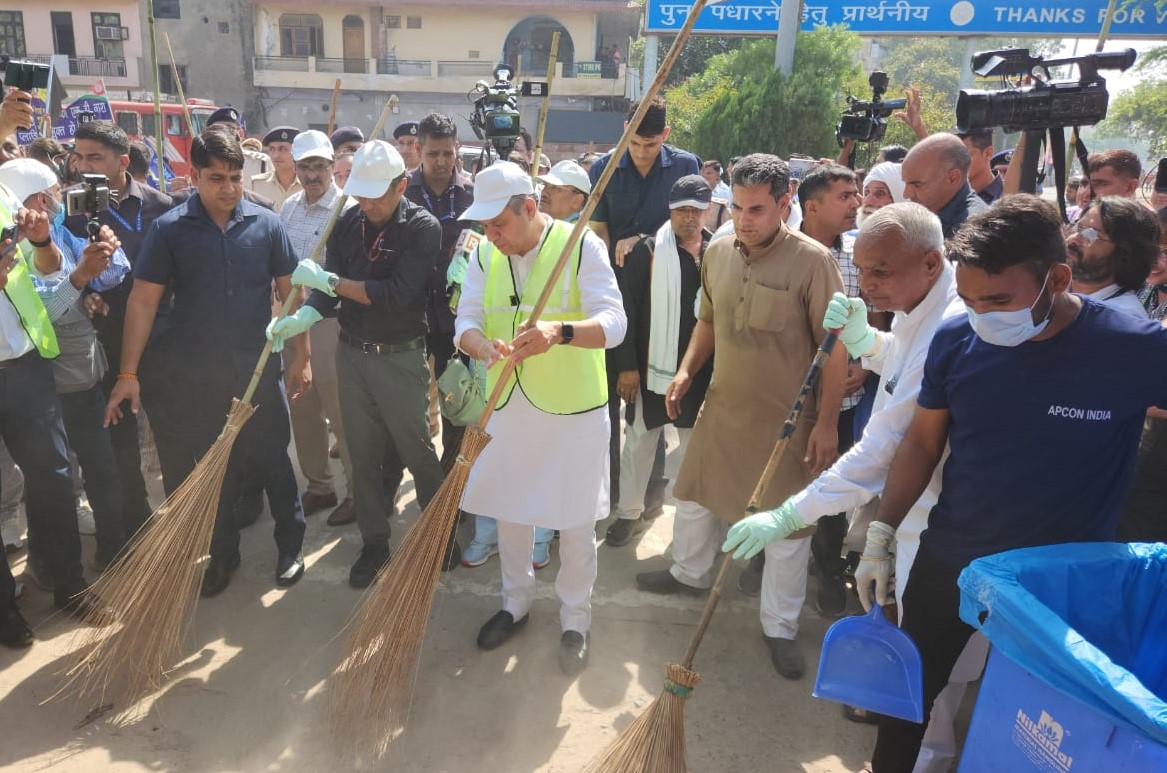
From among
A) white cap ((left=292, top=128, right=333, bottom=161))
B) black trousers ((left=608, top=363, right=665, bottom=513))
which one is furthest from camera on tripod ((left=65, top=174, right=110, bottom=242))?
black trousers ((left=608, top=363, right=665, bottom=513))

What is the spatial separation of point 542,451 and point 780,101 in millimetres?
10794

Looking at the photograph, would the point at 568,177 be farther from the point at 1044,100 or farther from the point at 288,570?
the point at 288,570

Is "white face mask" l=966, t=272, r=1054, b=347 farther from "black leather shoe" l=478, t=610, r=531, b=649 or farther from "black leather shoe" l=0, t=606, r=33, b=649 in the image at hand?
"black leather shoe" l=0, t=606, r=33, b=649

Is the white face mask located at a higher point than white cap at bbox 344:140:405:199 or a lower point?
lower

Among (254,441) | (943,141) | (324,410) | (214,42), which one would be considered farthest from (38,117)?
(214,42)

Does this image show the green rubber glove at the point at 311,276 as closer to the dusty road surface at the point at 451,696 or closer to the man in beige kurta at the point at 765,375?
the dusty road surface at the point at 451,696

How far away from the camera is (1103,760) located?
1426mm

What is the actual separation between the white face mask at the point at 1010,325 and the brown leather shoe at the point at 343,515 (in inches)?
132

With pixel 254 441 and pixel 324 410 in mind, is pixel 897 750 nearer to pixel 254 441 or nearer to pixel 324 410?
pixel 254 441

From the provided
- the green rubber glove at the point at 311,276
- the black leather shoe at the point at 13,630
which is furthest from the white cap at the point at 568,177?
the black leather shoe at the point at 13,630

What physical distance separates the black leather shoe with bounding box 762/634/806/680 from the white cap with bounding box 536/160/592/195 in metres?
2.43

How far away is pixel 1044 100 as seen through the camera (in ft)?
10.6

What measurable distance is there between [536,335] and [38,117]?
343 inches

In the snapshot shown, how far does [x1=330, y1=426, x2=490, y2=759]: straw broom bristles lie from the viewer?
282 centimetres
